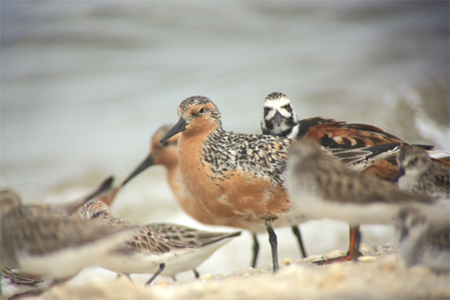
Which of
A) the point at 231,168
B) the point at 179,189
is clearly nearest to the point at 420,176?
the point at 231,168

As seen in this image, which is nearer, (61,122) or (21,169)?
(21,169)

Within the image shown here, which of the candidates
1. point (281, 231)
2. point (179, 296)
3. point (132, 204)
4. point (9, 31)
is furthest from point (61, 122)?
point (179, 296)

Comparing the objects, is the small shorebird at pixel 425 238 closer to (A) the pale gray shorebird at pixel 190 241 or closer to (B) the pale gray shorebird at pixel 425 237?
(B) the pale gray shorebird at pixel 425 237

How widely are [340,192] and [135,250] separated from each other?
179 centimetres

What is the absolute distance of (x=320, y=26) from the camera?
44.7ft

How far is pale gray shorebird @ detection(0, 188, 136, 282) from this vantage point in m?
3.48

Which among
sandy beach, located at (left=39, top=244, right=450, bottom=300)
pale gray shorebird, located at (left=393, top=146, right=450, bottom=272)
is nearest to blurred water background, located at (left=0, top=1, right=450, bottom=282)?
sandy beach, located at (left=39, top=244, right=450, bottom=300)

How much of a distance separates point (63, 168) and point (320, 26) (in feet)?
→ 24.6

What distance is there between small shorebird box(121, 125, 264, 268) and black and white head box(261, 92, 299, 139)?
1.21 m

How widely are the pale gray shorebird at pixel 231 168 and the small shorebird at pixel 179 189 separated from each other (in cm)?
136

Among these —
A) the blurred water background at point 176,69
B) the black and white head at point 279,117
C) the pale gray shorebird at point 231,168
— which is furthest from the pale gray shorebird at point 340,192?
the blurred water background at point 176,69

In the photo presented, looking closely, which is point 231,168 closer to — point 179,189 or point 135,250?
point 135,250

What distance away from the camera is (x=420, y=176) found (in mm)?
3896

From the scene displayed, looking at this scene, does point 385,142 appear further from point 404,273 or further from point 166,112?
point 166,112
